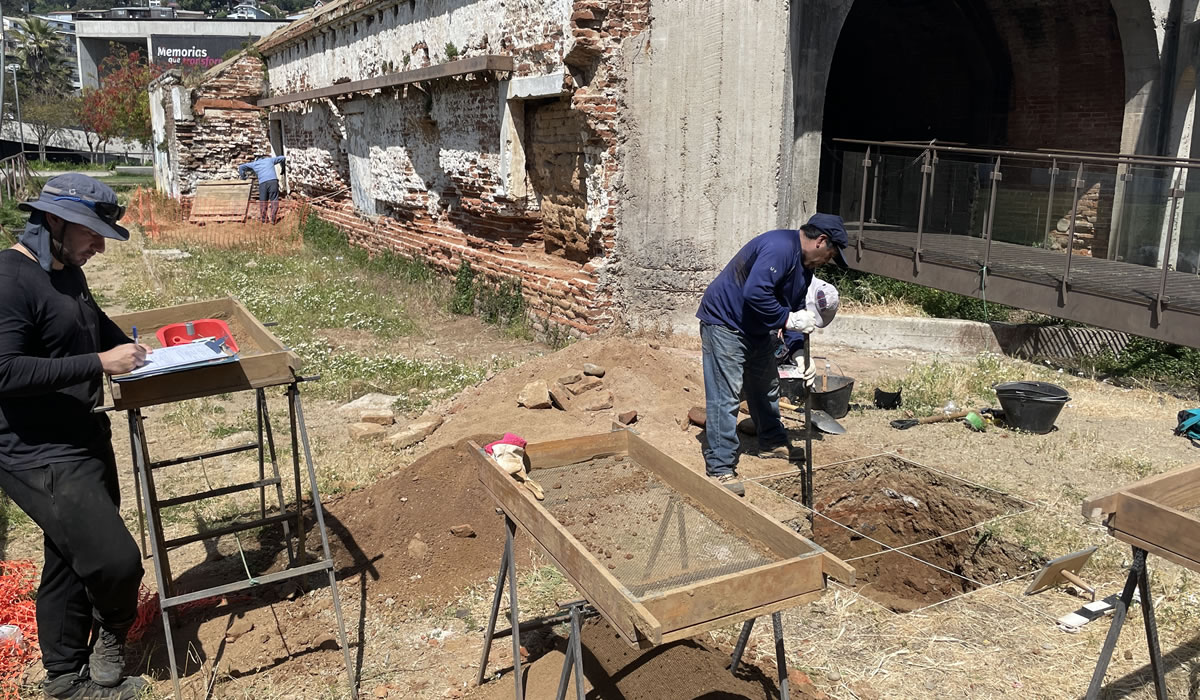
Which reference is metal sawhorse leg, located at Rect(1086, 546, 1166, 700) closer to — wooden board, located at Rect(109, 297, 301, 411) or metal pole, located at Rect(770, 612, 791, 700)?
metal pole, located at Rect(770, 612, 791, 700)

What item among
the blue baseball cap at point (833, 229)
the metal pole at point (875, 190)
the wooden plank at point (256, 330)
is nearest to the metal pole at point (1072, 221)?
the metal pole at point (875, 190)

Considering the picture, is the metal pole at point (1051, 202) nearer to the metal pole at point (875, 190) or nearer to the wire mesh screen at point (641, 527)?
the metal pole at point (875, 190)

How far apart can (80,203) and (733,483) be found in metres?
3.98

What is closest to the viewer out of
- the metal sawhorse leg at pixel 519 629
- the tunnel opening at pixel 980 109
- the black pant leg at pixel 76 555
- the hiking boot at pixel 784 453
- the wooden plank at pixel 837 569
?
the wooden plank at pixel 837 569

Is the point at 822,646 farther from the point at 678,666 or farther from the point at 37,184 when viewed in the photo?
the point at 37,184

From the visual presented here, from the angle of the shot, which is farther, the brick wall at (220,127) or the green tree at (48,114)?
the green tree at (48,114)

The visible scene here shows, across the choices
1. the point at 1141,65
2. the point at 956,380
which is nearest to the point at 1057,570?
the point at 956,380

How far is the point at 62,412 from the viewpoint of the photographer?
3.45 m

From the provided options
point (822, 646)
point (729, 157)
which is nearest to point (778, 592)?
point (822, 646)

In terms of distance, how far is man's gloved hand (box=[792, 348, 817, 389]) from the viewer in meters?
5.79

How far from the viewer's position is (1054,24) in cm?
1266

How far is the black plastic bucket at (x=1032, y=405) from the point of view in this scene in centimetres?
696

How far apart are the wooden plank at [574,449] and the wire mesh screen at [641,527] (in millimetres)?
32

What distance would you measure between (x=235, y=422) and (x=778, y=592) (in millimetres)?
A: 6157
